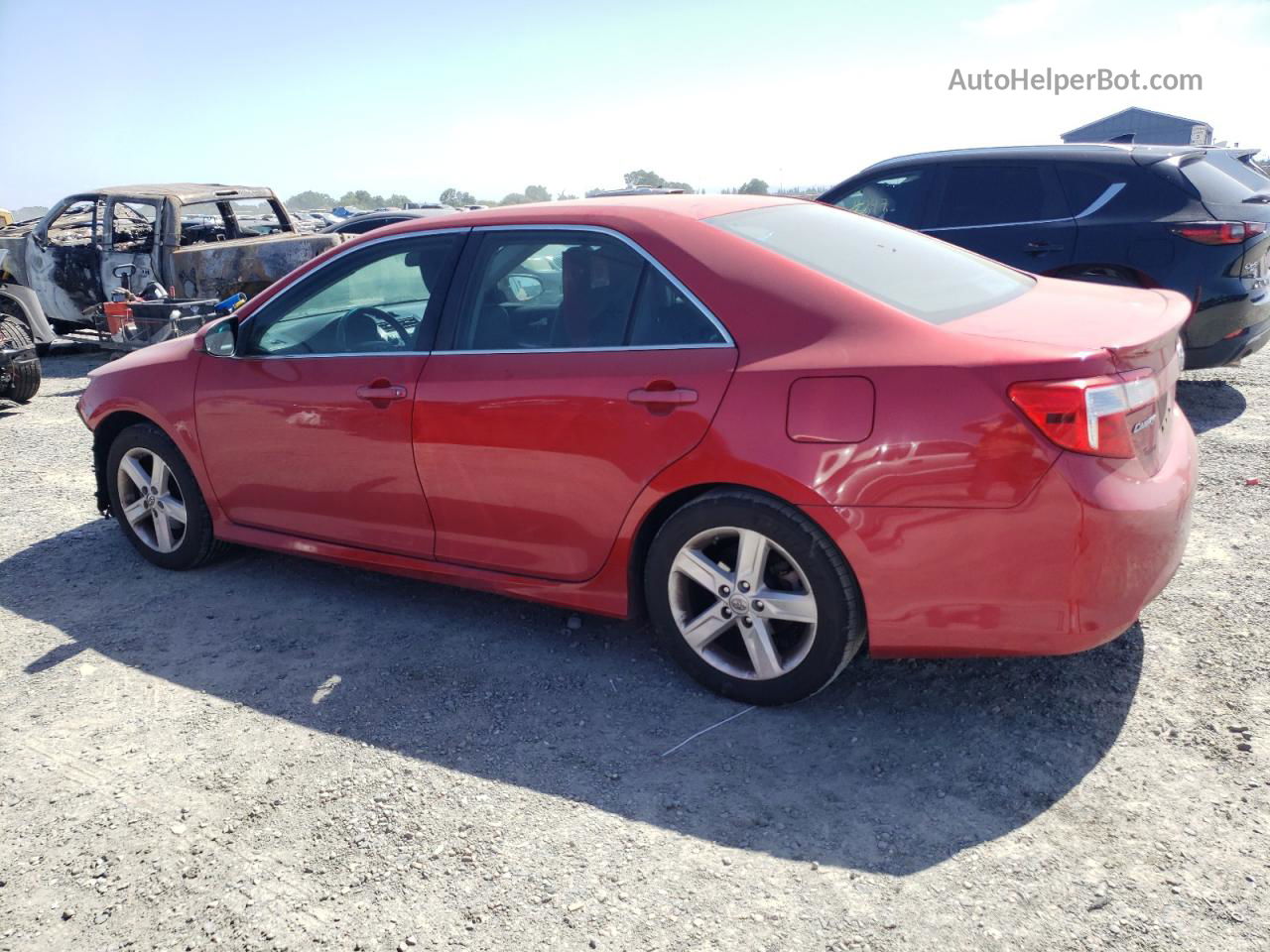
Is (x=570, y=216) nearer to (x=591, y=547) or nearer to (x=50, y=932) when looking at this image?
(x=591, y=547)

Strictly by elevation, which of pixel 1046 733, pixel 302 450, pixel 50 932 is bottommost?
pixel 1046 733

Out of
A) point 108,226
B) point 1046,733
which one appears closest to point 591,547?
point 1046,733

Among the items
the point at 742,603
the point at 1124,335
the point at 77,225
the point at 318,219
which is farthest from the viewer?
the point at 318,219

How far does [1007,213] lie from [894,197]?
94 centimetres

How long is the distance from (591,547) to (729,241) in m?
1.14

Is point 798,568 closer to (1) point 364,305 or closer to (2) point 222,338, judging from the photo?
(1) point 364,305

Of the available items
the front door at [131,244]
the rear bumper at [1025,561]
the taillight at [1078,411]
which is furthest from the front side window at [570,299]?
the front door at [131,244]

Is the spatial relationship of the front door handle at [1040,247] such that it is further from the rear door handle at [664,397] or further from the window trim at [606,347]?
the rear door handle at [664,397]

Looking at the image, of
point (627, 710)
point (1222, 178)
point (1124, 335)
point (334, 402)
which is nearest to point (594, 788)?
point (627, 710)

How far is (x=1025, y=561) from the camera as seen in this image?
2.84m

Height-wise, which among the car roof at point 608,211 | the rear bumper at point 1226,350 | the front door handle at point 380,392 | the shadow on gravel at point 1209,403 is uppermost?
the car roof at point 608,211

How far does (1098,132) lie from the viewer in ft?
127

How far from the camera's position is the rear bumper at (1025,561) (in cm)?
279

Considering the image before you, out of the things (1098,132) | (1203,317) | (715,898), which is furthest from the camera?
(1098,132)
